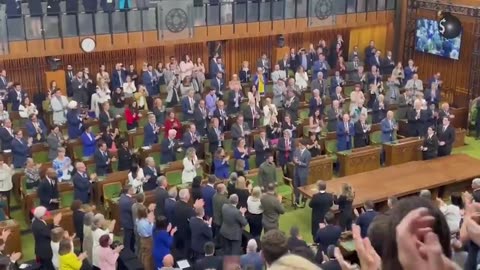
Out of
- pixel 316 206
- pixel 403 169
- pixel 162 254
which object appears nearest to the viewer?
pixel 162 254

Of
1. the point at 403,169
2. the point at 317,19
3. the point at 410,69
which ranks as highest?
the point at 317,19

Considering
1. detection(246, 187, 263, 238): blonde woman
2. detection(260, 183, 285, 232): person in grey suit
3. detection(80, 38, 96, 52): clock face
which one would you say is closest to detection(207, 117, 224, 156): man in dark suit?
detection(246, 187, 263, 238): blonde woman

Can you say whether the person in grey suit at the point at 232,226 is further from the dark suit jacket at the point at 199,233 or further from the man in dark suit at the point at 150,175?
the man in dark suit at the point at 150,175

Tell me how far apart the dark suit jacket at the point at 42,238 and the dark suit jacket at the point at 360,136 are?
7.37m

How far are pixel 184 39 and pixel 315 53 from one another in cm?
407

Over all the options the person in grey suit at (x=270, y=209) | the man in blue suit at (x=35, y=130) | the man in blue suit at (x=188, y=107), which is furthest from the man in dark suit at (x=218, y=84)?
the person in grey suit at (x=270, y=209)

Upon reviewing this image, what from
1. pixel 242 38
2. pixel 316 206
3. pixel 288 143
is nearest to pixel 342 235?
pixel 316 206

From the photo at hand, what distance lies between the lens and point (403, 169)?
43.1 feet

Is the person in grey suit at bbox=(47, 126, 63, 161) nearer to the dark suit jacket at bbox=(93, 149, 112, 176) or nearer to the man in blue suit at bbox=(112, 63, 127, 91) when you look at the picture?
the dark suit jacket at bbox=(93, 149, 112, 176)

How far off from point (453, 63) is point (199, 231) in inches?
495

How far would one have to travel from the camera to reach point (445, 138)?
14.0 m

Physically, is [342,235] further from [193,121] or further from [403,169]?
[193,121]

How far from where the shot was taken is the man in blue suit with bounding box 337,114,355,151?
Answer: 14.1m

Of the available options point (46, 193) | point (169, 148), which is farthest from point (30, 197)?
point (169, 148)
